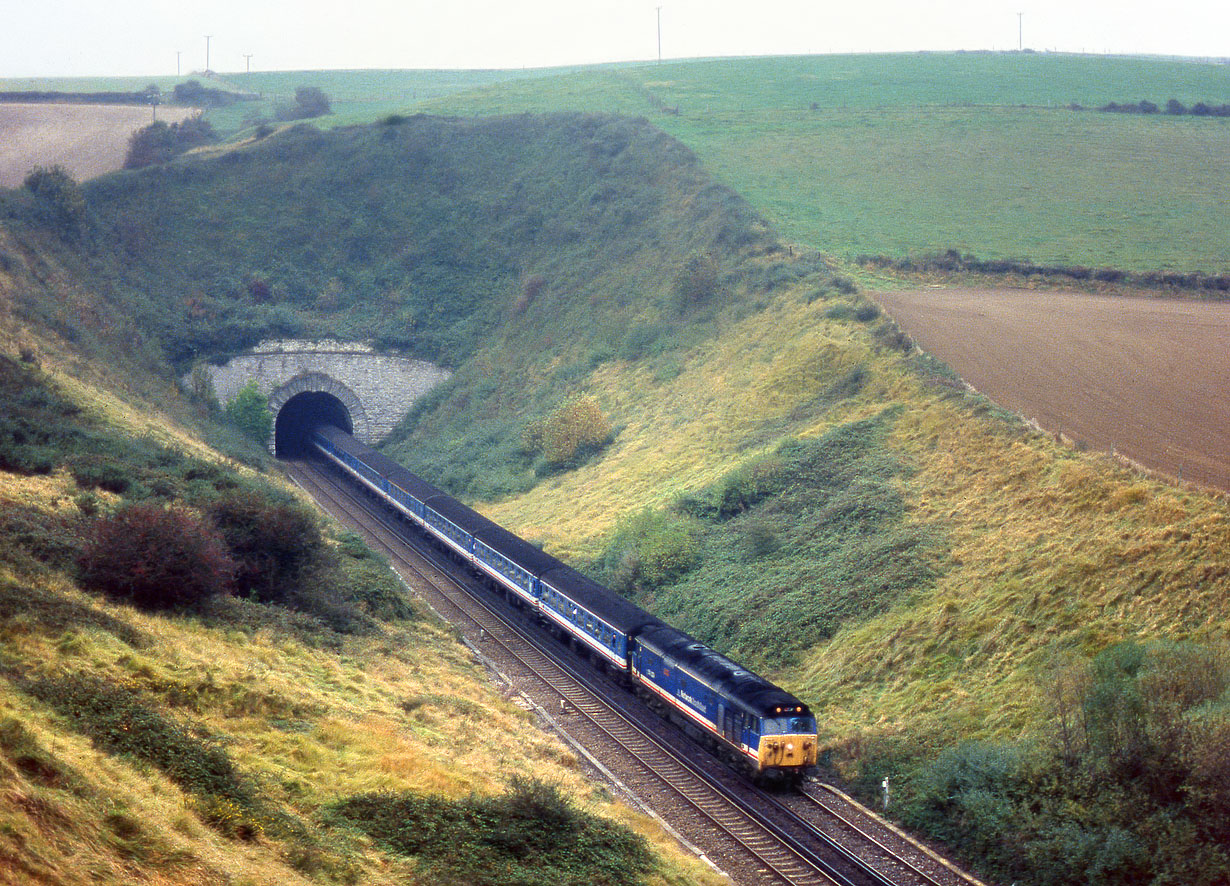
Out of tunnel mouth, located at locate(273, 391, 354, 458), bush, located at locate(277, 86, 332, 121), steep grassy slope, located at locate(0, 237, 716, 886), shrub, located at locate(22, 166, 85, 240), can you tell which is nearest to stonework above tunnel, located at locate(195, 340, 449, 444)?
tunnel mouth, located at locate(273, 391, 354, 458)

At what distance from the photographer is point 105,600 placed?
21812 millimetres

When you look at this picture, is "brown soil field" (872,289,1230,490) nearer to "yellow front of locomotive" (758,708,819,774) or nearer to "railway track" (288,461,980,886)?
"yellow front of locomotive" (758,708,819,774)

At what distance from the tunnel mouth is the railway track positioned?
32814 millimetres

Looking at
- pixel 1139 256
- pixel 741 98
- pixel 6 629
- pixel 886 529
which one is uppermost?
pixel 741 98

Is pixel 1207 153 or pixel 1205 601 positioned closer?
pixel 1205 601

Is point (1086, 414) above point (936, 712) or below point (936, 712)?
above

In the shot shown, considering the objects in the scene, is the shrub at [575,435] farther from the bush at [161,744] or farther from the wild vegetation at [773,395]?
the bush at [161,744]

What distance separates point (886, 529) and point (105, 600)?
70.4 feet

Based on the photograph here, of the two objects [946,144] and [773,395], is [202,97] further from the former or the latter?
[773,395]

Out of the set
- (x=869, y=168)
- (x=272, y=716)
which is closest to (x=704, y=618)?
(x=272, y=716)

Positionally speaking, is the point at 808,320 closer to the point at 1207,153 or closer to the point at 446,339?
the point at 446,339

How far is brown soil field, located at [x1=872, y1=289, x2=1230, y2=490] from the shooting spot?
106ft

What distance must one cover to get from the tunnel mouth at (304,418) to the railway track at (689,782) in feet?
108

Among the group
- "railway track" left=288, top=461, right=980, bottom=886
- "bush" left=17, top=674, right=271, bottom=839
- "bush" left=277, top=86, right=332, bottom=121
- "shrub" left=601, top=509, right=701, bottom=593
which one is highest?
"bush" left=277, top=86, right=332, bottom=121
